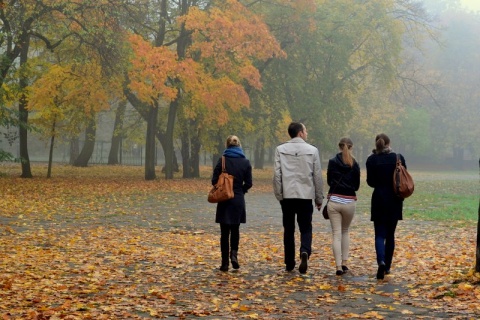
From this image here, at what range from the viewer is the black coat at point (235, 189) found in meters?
10.9

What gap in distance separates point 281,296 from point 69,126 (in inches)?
1225

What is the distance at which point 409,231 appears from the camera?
57.0 ft

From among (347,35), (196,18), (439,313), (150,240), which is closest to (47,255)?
(150,240)

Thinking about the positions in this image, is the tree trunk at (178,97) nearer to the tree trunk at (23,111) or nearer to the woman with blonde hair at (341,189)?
the tree trunk at (23,111)

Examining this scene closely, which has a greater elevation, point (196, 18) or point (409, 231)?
point (196, 18)

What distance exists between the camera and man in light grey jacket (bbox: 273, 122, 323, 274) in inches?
419

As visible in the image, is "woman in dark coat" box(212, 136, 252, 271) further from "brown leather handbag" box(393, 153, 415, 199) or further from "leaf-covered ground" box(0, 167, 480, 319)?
"brown leather handbag" box(393, 153, 415, 199)

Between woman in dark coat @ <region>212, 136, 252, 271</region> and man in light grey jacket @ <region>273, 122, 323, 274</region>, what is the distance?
54 cm

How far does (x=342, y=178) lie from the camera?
1055cm

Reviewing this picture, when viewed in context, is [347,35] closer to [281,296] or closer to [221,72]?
[221,72]

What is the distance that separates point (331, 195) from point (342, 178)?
30 centimetres

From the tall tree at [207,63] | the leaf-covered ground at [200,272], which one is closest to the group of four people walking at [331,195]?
the leaf-covered ground at [200,272]

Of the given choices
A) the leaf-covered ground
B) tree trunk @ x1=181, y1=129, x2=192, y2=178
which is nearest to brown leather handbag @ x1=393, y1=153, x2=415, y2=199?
the leaf-covered ground

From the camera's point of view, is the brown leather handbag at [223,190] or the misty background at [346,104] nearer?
the brown leather handbag at [223,190]
